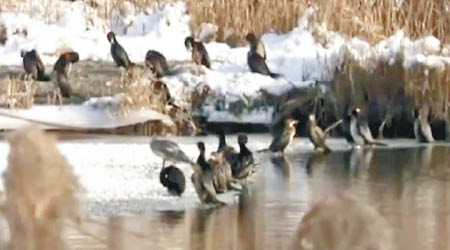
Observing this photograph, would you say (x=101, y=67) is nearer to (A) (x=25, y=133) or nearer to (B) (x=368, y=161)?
(B) (x=368, y=161)

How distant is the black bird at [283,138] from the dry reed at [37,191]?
10262 millimetres

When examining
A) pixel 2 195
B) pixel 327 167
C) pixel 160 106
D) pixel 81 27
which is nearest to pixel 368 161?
pixel 327 167

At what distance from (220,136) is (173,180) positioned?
2.77 m

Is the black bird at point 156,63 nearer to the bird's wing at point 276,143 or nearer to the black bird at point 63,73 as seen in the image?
the black bird at point 63,73

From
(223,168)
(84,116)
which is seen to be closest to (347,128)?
(84,116)

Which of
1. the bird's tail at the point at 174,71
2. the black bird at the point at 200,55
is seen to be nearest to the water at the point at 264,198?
the bird's tail at the point at 174,71

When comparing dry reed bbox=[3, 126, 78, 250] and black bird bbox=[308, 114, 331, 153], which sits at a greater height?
dry reed bbox=[3, 126, 78, 250]

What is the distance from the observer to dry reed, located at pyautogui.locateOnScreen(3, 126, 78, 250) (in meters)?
2.31

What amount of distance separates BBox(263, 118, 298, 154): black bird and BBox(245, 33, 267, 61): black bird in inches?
118

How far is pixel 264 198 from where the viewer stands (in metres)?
9.43

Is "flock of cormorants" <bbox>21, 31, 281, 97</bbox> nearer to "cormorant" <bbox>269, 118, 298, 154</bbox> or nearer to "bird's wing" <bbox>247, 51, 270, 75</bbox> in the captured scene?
"bird's wing" <bbox>247, 51, 270, 75</bbox>

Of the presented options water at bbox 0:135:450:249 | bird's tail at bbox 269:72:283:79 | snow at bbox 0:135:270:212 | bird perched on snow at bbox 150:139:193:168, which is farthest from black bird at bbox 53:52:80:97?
bird perched on snow at bbox 150:139:193:168

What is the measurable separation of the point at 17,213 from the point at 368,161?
393 inches

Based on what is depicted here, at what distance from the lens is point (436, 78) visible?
601 inches
